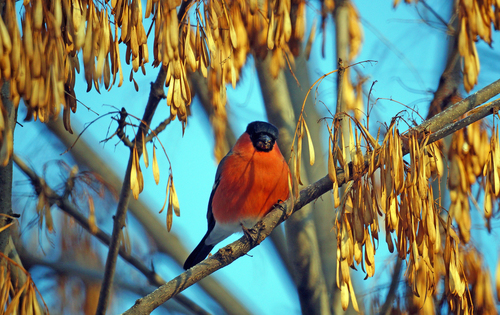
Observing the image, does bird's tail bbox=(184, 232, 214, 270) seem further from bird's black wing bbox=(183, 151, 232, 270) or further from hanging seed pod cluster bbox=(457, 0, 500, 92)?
hanging seed pod cluster bbox=(457, 0, 500, 92)

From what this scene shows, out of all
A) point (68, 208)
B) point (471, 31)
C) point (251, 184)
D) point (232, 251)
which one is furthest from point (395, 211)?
point (68, 208)

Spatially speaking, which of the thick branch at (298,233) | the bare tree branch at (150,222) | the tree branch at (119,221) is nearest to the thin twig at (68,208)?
the tree branch at (119,221)

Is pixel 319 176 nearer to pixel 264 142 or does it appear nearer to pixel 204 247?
pixel 264 142

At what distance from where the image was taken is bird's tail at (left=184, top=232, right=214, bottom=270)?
12.7 feet

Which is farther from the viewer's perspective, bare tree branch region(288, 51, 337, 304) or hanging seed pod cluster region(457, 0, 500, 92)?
bare tree branch region(288, 51, 337, 304)

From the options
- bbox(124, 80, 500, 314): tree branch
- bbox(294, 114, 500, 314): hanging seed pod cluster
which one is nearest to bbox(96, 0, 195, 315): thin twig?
bbox(124, 80, 500, 314): tree branch

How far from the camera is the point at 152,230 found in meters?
3.90

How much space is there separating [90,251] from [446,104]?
3.00m

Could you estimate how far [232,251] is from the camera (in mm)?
2279

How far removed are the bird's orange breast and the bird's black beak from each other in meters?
0.04

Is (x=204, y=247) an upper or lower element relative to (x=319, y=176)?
lower

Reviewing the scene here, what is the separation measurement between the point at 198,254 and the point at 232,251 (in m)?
1.80

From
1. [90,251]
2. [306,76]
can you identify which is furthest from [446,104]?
[90,251]

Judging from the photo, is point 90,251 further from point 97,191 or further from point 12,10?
point 12,10
